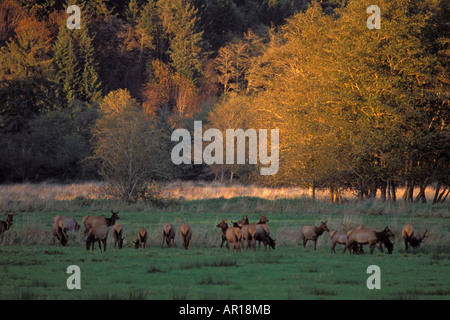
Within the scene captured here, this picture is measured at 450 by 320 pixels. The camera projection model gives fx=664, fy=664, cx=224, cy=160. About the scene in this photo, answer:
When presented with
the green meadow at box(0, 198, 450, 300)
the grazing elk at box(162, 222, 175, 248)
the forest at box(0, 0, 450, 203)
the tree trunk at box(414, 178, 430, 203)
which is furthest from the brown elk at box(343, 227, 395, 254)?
the tree trunk at box(414, 178, 430, 203)

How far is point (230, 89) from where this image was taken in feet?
373

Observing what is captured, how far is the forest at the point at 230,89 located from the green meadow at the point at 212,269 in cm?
1333

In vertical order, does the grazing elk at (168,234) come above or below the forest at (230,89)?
below

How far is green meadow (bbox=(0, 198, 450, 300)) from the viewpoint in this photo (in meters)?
14.0

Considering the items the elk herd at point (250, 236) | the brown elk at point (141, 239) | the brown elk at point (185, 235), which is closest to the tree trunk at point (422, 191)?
the elk herd at point (250, 236)

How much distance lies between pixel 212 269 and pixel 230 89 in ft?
319

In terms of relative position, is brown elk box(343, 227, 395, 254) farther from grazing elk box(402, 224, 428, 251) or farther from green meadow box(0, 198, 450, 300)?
grazing elk box(402, 224, 428, 251)

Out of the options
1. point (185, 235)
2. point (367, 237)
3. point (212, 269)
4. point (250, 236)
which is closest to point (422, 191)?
point (367, 237)

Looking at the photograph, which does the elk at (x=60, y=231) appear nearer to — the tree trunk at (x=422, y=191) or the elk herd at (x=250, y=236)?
the elk herd at (x=250, y=236)

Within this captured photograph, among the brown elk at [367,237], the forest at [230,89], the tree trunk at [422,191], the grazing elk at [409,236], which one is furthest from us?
the tree trunk at [422,191]

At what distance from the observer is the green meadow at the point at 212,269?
14.0 meters

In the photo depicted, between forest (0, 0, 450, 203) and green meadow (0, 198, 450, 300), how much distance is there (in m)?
13.3

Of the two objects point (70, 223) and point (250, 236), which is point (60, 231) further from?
point (250, 236)
